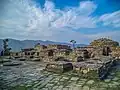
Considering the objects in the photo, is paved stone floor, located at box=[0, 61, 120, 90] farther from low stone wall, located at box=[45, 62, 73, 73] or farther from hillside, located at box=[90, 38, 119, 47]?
hillside, located at box=[90, 38, 119, 47]

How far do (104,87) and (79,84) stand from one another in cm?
83

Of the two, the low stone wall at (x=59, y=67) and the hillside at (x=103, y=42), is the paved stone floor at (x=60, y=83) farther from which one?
the hillside at (x=103, y=42)

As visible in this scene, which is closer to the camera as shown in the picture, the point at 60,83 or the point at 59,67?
the point at 60,83

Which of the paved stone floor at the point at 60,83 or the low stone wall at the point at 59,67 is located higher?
the low stone wall at the point at 59,67

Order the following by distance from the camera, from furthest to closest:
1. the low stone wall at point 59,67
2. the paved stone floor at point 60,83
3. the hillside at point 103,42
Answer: the hillside at point 103,42 < the low stone wall at point 59,67 < the paved stone floor at point 60,83

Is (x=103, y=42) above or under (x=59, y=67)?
above

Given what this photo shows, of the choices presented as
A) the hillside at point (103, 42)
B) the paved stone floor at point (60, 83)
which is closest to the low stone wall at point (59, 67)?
the paved stone floor at point (60, 83)

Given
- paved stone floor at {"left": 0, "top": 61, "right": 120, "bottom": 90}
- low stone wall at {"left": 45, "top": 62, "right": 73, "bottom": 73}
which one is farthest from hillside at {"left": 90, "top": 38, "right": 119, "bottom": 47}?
paved stone floor at {"left": 0, "top": 61, "right": 120, "bottom": 90}

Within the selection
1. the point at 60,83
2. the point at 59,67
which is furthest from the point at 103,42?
the point at 60,83

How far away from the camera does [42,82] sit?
6215mm

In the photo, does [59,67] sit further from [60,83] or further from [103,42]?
[103,42]

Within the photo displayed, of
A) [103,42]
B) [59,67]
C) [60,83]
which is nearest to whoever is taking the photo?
[60,83]

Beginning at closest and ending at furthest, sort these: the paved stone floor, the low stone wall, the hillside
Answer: the paved stone floor, the low stone wall, the hillside

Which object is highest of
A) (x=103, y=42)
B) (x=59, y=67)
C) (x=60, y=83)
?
(x=103, y=42)
